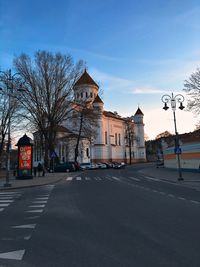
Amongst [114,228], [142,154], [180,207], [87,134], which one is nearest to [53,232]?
[114,228]

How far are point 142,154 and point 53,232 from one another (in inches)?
4392

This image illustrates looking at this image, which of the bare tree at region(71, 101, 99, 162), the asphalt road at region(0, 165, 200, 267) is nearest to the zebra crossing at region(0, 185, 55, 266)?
the asphalt road at region(0, 165, 200, 267)

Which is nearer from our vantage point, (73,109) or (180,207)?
(180,207)

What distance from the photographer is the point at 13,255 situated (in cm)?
563

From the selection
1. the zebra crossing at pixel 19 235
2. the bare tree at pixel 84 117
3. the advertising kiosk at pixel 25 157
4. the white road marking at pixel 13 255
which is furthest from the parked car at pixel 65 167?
the white road marking at pixel 13 255

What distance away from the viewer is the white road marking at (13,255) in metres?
5.49

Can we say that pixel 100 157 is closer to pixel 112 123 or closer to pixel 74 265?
pixel 112 123

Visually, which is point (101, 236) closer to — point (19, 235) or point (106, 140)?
point (19, 235)

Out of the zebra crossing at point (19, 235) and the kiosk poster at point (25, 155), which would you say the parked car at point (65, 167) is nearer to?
the kiosk poster at point (25, 155)

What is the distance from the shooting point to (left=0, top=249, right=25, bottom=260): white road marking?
5.49 m

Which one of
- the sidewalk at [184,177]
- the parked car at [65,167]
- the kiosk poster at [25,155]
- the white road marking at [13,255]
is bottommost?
the white road marking at [13,255]

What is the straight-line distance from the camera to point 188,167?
38.9m

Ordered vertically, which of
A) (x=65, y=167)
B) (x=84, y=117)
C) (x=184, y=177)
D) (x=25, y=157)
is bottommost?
(x=184, y=177)

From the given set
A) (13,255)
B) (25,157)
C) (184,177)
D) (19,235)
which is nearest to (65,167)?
(25,157)
